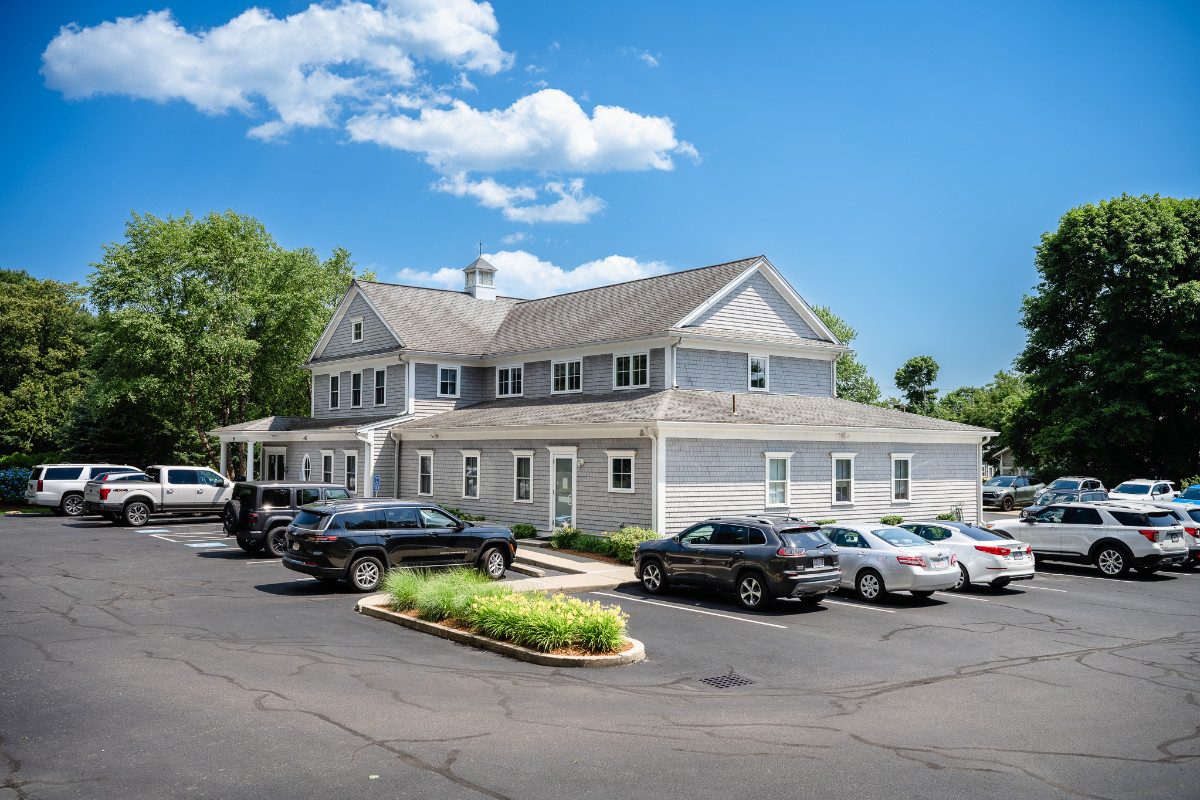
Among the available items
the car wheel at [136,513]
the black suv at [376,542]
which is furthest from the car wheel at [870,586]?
the car wheel at [136,513]

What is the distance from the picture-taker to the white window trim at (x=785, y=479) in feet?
79.7

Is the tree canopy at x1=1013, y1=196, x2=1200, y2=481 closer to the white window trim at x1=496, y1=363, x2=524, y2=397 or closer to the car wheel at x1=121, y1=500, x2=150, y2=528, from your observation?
the white window trim at x1=496, y1=363, x2=524, y2=397

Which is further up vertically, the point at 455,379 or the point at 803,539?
the point at 455,379

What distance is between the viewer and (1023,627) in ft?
46.2

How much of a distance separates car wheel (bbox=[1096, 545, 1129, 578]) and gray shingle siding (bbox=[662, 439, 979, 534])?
22.9ft

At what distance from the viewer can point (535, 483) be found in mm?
26031

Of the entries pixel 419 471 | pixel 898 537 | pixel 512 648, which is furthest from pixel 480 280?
pixel 512 648

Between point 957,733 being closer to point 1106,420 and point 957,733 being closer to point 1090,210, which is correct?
point 1106,420

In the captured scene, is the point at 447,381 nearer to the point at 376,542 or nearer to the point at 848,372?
the point at 376,542

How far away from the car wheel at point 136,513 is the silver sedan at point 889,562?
78.8 feet

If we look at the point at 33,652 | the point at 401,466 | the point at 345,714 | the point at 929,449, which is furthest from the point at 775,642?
the point at 401,466

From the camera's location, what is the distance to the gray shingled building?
23.5 m

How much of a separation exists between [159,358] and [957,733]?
41.6 metres

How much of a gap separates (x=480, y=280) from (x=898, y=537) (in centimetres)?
2715
